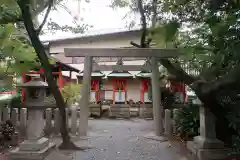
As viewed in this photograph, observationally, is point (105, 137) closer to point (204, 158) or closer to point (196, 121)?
point (196, 121)

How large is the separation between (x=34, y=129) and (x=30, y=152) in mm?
561

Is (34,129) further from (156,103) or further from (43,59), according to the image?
(156,103)

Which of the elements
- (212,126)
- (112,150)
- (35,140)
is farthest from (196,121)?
(35,140)

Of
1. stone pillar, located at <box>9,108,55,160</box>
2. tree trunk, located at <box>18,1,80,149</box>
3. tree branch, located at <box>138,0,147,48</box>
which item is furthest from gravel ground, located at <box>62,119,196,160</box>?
tree branch, located at <box>138,0,147,48</box>

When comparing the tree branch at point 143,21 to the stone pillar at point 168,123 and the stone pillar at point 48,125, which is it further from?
the stone pillar at point 48,125

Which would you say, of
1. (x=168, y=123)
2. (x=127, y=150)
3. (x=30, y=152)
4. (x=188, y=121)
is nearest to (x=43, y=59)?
(x=30, y=152)

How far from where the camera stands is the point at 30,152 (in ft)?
18.7

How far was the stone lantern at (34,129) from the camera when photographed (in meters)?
5.70

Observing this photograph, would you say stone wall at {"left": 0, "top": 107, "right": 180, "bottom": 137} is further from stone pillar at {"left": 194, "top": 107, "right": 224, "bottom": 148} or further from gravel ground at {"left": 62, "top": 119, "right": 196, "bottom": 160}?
stone pillar at {"left": 194, "top": 107, "right": 224, "bottom": 148}

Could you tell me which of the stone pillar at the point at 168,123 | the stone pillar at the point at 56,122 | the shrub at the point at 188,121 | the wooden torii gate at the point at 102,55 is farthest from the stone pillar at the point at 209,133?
the stone pillar at the point at 56,122

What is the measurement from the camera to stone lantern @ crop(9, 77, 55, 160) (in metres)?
5.70

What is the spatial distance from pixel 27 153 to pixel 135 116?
10.4m

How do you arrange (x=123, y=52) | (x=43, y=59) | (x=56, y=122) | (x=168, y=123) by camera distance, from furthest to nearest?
(x=168, y=123) < (x=56, y=122) < (x=123, y=52) < (x=43, y=59)

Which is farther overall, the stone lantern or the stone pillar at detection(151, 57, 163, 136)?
the stone pillar at detection(151, 57, 163, 136)
